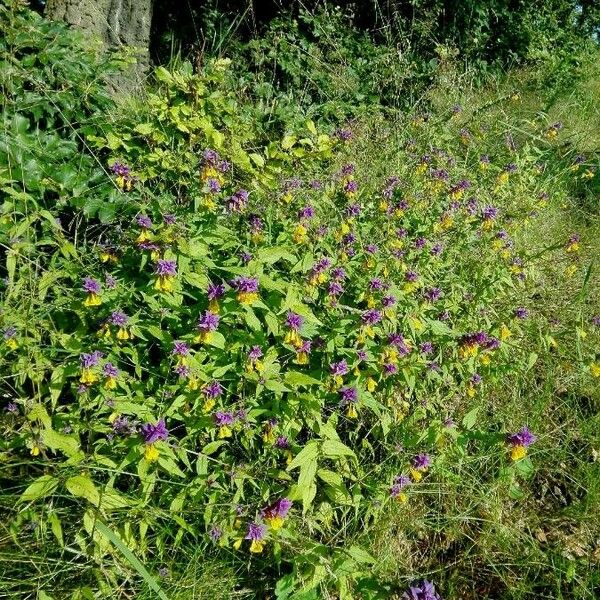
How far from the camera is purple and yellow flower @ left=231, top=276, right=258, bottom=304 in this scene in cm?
160

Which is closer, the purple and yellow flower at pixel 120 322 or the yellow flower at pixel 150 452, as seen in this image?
the yellow flower at pixel 150 452

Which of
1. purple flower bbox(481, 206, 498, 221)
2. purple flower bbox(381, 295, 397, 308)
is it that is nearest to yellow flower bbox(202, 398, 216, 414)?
purple flower bbox(381, 295, 397, 308)

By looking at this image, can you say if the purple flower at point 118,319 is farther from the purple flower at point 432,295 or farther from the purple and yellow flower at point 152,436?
the purple flower at point 432,295

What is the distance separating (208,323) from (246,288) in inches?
5.8

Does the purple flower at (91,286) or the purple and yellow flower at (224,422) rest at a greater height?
the purple flower at (91,286)

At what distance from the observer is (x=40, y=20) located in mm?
2793

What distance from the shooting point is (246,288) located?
161 cm

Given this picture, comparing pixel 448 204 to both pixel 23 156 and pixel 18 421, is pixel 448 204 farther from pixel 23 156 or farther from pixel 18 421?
pixel 18 421

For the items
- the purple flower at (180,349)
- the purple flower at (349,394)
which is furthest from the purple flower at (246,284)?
the purple flower at (349,394)

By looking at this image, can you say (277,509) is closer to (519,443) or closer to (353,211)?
(519,443)

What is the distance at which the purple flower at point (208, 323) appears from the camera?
5.24 feet

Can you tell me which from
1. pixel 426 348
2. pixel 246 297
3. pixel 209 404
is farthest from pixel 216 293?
pixel 426 348

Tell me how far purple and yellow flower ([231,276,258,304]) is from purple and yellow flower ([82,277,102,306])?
40 centimetres

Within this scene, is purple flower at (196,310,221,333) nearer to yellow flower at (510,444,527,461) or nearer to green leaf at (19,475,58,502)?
green leaf at (19,475,58,502)
